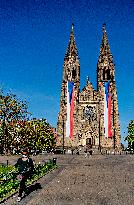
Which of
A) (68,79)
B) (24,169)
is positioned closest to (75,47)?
(68,79)

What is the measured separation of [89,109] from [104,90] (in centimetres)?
593

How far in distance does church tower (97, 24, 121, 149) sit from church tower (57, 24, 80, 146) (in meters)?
5.29

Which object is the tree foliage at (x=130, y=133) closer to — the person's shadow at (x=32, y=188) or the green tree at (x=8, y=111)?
the green tree at (x=8, y=111)

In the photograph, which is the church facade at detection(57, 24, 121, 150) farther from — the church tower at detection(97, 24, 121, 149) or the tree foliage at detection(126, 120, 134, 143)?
the tree foliage at detection(126, 120, 134, 143)

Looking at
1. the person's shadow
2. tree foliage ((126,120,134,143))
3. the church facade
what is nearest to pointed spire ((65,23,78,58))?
the church facade

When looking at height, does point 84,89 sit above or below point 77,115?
above

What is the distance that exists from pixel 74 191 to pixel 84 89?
63.6m

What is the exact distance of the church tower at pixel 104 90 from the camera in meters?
73.1

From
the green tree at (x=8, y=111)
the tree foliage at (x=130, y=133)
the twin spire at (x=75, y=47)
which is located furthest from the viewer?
the tree foliage at (x=130, y=133)

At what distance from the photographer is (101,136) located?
73938 mm

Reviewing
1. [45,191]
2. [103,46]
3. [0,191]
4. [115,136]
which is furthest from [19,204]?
[103,46]

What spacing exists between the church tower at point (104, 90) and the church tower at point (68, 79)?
5.29 m

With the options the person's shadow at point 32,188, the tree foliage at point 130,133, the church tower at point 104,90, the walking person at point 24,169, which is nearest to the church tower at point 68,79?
the church tower at point 104,90

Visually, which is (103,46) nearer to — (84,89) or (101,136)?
(84,89)
